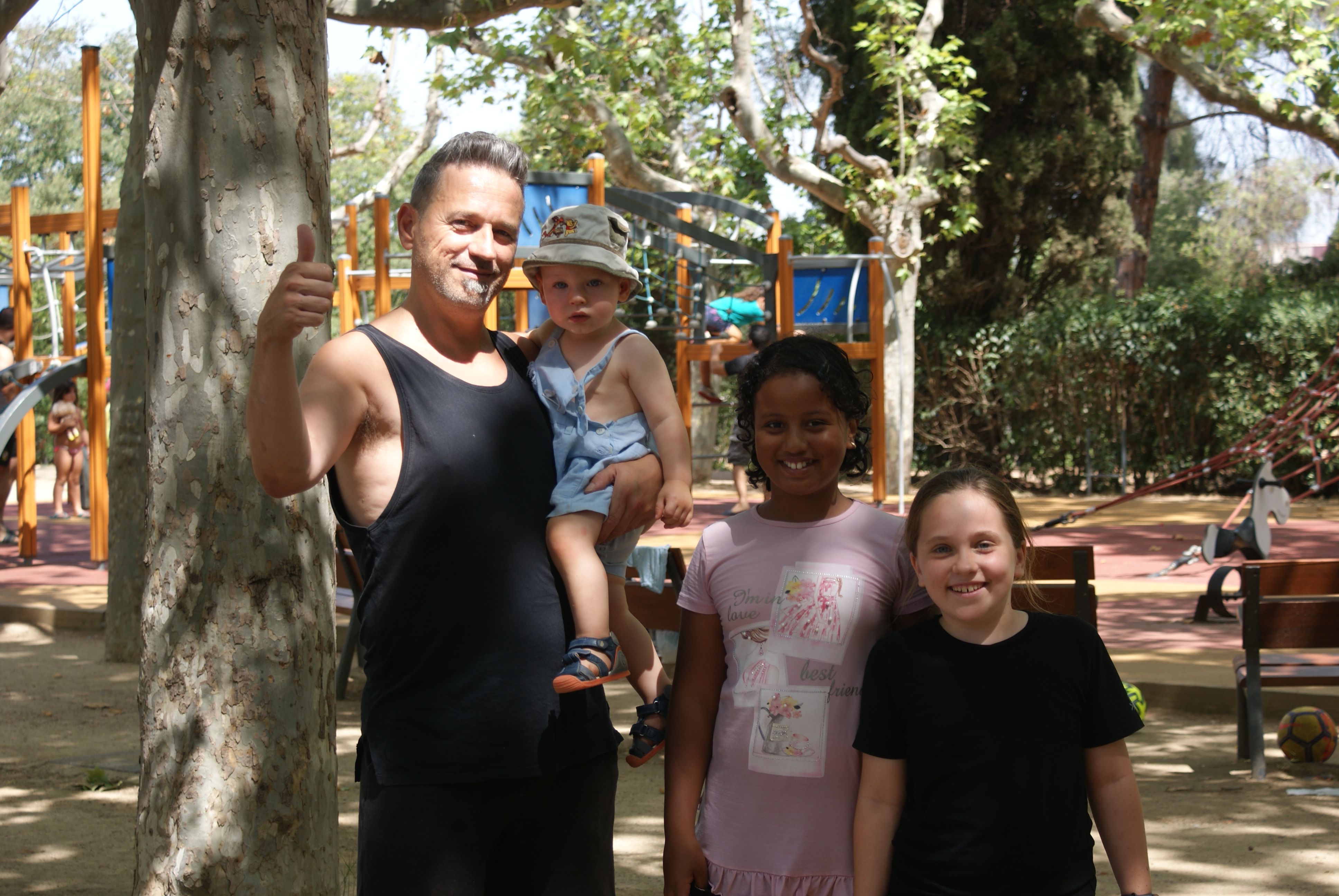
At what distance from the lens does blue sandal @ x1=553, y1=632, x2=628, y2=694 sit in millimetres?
2098

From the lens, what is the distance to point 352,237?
15406mm

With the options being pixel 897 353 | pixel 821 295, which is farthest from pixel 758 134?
pixel 821 295

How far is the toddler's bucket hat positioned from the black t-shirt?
3.29 ft

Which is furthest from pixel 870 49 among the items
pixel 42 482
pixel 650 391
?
pixel 42 482

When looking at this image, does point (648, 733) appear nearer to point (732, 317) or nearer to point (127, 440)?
point (127, 440)

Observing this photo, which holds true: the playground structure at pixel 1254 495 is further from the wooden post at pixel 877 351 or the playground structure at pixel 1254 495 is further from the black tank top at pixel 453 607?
the black tank top at pixel 453 607

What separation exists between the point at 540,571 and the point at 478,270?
51 centimetres

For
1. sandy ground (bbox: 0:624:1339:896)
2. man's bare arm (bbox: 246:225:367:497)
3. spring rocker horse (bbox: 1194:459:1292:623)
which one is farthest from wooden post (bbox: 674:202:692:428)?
man's bare arm (bbox: 246:225:367:497)

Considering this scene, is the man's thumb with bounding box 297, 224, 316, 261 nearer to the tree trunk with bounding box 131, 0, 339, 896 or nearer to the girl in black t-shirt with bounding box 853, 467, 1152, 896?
the tree trunk with bounding box 131, 0, 339, 896

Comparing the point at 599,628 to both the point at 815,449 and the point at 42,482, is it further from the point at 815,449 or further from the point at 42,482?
the point at 42,482

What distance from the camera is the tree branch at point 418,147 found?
19484 mm

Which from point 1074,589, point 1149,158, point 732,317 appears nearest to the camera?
point 1074,589

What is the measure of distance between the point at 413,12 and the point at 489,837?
680cm

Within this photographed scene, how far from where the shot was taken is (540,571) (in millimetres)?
2172
